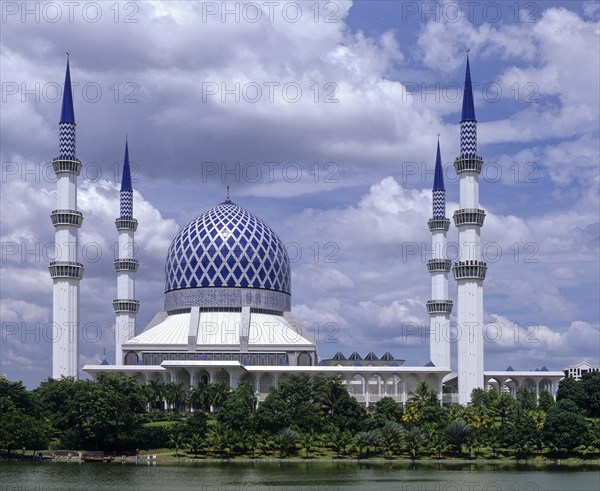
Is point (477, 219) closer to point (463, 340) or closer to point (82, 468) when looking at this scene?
point (463, 340)

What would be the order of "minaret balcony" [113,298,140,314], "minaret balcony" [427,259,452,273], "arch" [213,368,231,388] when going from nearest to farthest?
1. "arch" [213,368,231,388]
2. "minaret balcony" [427,259,452,273]
3. "minaret balcony" [113,298,140,314]

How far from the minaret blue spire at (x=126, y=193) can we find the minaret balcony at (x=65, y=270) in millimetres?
12833

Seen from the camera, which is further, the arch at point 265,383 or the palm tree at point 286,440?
the arch at point 265,383

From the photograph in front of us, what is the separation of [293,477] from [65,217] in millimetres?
29054

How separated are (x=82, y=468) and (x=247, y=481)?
9.00 meters

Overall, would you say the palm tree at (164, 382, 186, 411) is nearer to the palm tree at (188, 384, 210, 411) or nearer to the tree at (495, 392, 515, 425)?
the palm tree at (188, 384, 210, 411)

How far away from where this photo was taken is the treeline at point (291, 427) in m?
54.2

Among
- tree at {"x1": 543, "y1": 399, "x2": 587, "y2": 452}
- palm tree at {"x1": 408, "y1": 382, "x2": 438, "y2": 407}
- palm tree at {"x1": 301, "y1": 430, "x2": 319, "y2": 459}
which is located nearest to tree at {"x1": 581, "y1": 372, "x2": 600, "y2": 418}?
palm tree at {"x1": 408, "y1": 382, "x2": 438, "y2": 407}

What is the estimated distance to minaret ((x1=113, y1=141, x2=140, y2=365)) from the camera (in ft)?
259

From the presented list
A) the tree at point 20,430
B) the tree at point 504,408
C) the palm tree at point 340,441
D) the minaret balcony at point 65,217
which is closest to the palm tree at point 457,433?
the palm tree at point 340,441

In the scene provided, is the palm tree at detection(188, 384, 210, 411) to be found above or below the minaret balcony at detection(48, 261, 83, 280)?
below

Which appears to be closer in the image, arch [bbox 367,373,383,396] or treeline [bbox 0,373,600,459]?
treeline [bbox 0,373,600,459]

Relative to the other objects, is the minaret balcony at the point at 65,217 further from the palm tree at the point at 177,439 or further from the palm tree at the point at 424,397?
the palm tree at the point at 424,397

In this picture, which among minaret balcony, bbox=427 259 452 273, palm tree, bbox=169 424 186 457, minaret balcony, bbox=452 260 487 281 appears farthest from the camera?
minaret balcony, bbox=427 259 452 273
